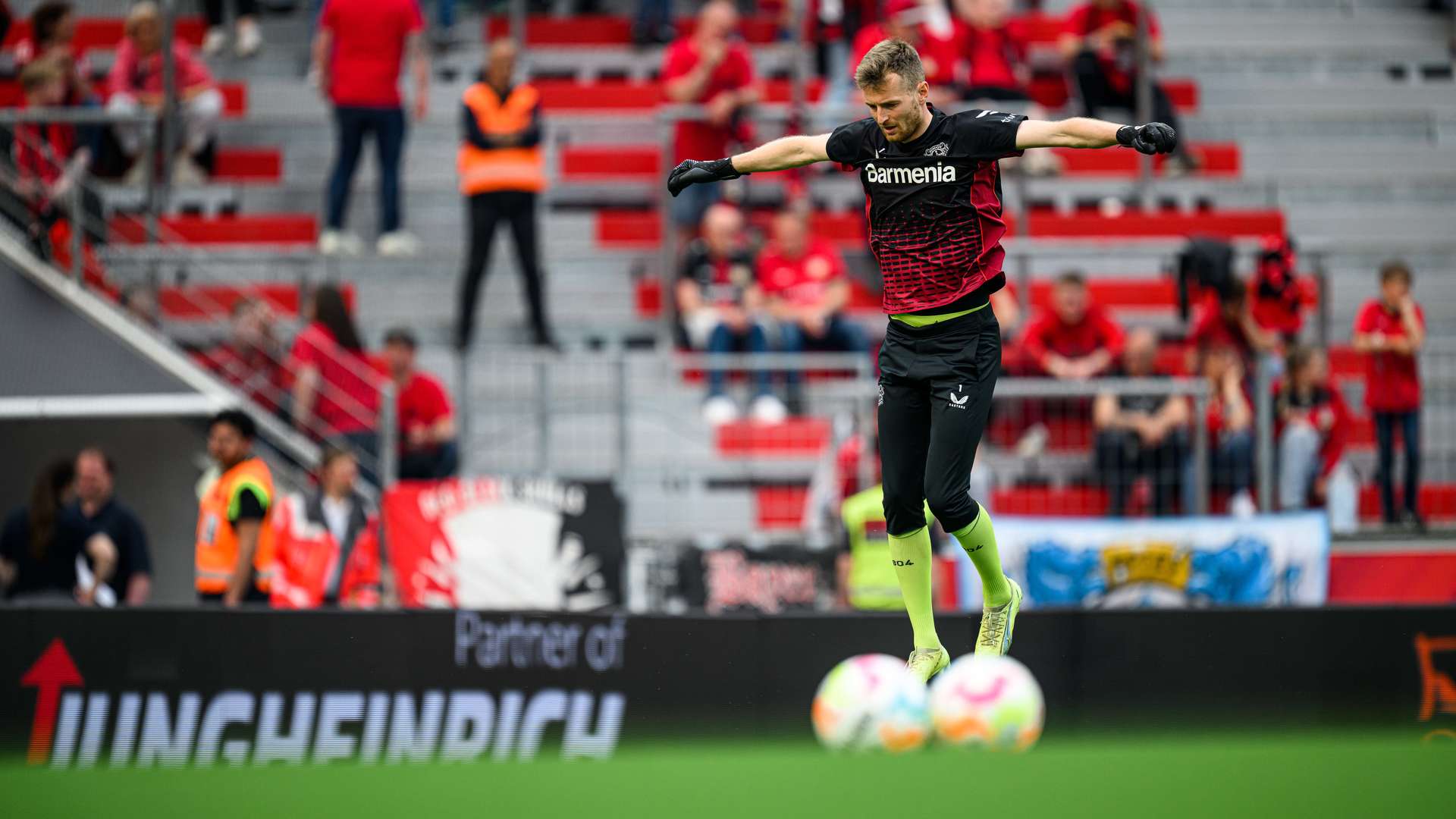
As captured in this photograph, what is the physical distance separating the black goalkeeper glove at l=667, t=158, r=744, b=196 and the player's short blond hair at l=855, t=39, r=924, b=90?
73cm

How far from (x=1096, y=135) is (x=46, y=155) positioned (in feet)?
31.8

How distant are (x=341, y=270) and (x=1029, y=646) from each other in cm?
749

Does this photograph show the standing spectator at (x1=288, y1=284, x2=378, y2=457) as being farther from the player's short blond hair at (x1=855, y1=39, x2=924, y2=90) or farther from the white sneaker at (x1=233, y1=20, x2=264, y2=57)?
the player's short blond hair at (x1=855, y1=39, x2=924, y2=90)

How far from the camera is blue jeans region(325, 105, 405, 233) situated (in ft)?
50.2

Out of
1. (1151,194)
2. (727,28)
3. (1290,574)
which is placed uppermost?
(727,28)

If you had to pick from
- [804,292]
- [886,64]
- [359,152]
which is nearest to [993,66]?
[804,292]

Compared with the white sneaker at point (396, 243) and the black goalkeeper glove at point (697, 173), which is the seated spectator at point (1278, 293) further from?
the black goalkeeper glove at point (697, 173)

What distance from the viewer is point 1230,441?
44.2 feet

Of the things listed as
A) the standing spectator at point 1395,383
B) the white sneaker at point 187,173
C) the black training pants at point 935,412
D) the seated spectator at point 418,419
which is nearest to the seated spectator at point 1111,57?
the standing spectator at point 1395,383

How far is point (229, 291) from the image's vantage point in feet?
49.0

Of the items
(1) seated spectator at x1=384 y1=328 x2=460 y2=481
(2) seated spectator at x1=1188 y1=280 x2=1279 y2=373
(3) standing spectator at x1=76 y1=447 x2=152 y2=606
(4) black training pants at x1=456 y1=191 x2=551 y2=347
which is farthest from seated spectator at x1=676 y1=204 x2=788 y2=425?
(3) standing spectator at x1=76 y1=447 x2=152 y2=606

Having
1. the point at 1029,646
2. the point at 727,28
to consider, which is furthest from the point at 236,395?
the point at 1029,646

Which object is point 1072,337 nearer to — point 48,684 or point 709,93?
point 709,93

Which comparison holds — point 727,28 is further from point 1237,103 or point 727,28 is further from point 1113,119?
point 1237,103
